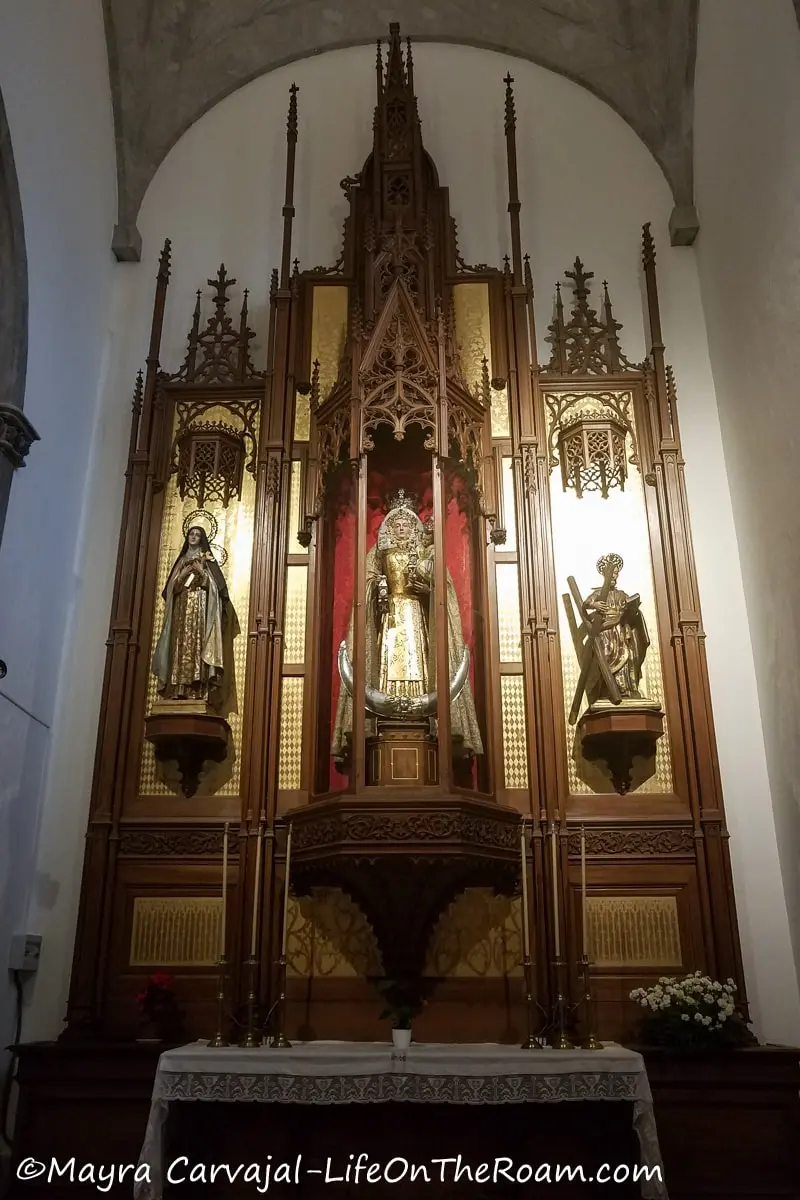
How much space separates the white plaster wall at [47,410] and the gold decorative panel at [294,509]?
5.57 feet

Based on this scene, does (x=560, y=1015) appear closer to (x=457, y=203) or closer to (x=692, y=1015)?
(x=692, y=1015)

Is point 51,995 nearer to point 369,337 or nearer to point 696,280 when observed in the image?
point 369,337

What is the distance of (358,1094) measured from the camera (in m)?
4.92

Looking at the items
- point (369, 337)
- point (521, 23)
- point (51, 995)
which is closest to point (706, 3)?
point (521, 23)

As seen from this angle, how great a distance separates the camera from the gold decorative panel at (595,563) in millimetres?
6945

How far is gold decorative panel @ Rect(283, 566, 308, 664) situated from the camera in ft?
24.1

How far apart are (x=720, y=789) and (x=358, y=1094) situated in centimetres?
329

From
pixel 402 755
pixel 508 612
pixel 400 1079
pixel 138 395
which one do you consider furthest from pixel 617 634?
pixel 138 395

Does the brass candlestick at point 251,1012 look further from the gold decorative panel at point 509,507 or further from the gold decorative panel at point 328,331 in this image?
the gold decorative panel at point 328,331

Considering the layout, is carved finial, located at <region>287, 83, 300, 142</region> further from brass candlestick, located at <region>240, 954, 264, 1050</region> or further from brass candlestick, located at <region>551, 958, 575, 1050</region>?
brass candlestick, located at <region>551, 958, 575, 1050</region>

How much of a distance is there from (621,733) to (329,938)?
2.40 metres

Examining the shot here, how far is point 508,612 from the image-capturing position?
7395 millimetres

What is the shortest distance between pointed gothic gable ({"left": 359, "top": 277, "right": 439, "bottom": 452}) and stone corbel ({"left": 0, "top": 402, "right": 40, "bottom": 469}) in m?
2.31

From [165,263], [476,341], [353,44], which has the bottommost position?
[476,341]
